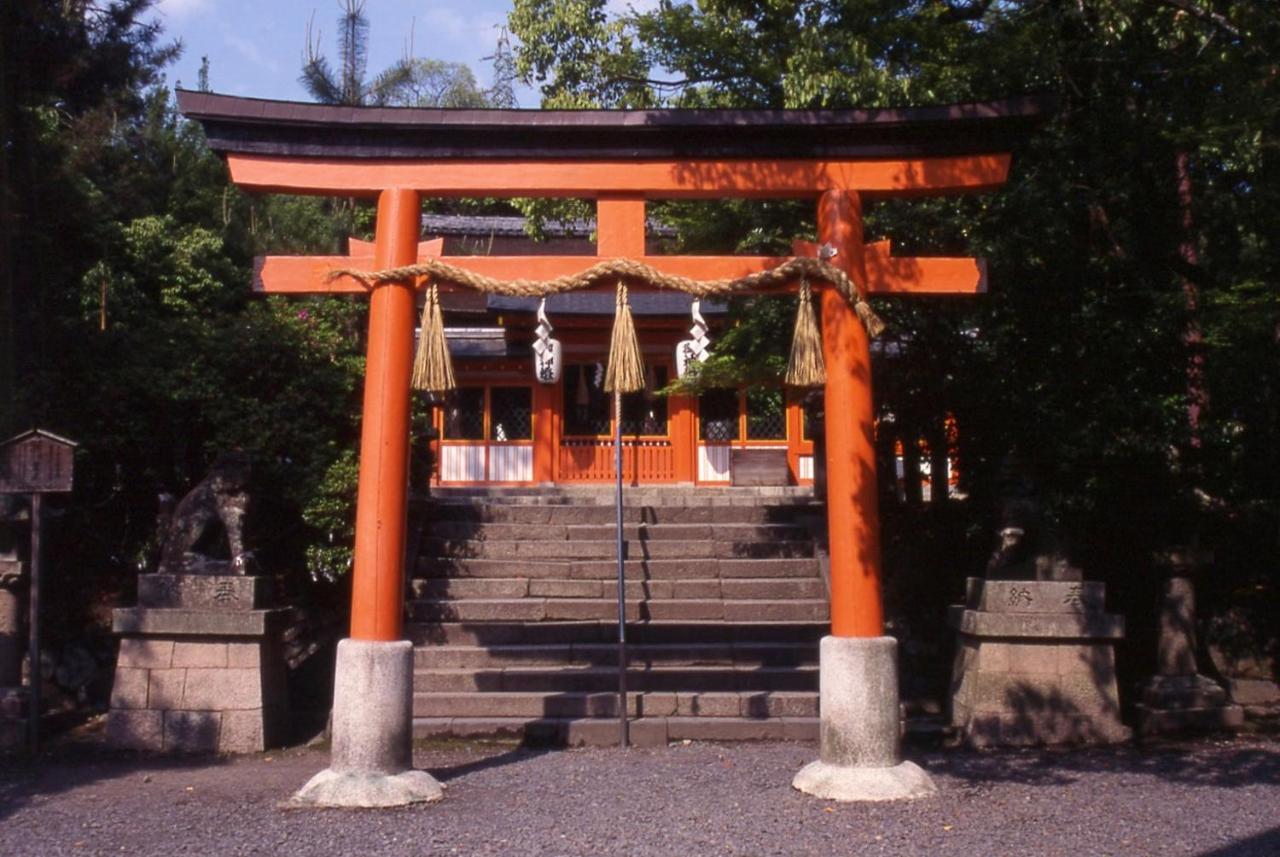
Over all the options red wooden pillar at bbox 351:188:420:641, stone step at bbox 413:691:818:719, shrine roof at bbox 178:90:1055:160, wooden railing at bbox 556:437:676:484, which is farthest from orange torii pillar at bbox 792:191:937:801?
wooden railing at bbox 556:437:676:484

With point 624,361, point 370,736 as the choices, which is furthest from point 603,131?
point 370,736

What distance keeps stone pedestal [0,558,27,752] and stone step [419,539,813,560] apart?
3701 millimetres

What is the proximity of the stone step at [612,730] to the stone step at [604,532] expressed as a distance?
3275mm

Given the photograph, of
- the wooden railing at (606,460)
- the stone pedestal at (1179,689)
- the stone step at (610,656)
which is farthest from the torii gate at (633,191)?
the wooden railing at (606,460)

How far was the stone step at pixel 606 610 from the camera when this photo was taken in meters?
11.0

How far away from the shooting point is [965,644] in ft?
31.2

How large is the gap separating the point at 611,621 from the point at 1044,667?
3.74 meters

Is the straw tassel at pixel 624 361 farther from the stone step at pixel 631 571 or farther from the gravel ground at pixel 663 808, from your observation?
the stone step at pixel 631 571

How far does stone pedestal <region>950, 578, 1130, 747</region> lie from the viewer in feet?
29.3

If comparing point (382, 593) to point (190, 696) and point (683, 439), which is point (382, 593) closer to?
point (190, 696)

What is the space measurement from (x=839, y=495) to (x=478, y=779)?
9.41 ft

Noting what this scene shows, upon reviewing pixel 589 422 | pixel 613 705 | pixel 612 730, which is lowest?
pixel 612 730

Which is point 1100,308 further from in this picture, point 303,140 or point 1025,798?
point 303,140

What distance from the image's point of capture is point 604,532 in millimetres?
12820
